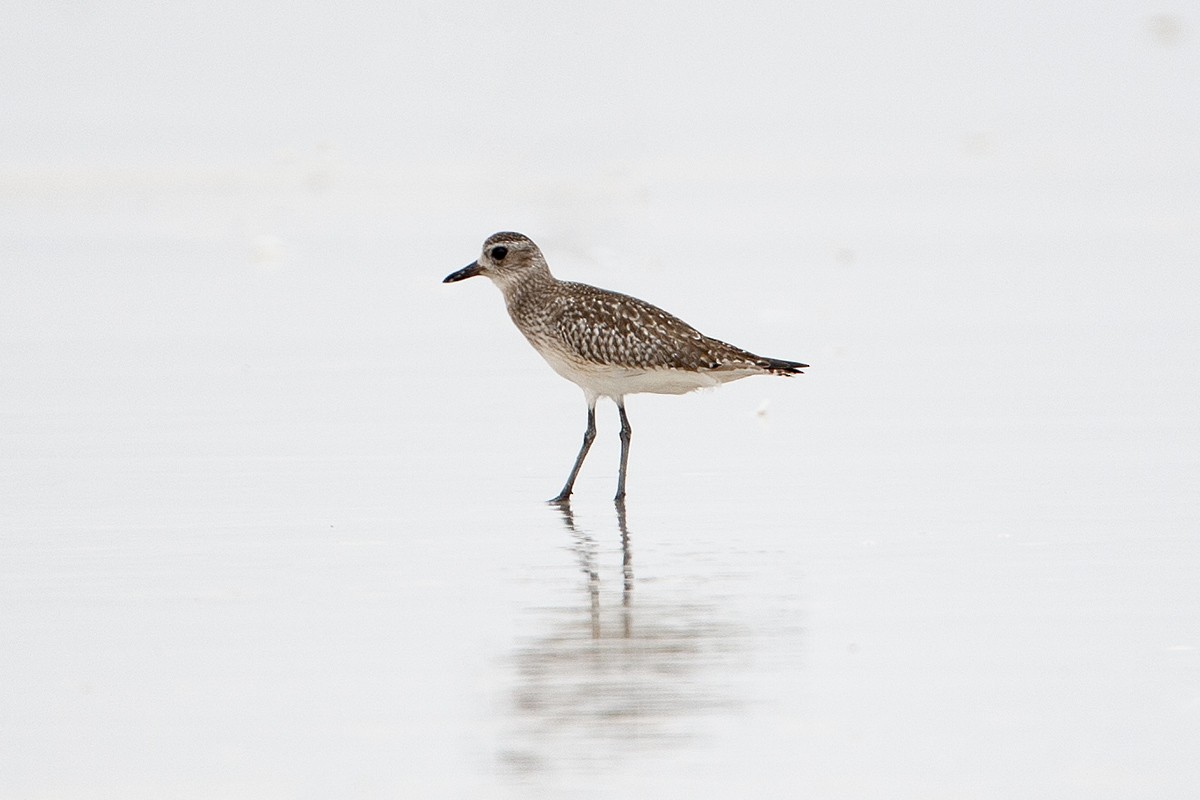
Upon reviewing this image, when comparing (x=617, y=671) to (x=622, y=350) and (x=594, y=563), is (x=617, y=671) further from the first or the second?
(x=622, y=350)

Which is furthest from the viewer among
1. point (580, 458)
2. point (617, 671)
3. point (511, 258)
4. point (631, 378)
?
point (511, 258)

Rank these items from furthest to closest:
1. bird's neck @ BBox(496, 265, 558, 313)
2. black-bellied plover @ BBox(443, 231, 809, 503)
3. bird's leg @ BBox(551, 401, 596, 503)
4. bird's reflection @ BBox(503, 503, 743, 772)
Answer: bird's neck @ BBox(496, 265, 558, 313)
black-bellied plover @ BBox(443, 231, 809, 503)
bird's leg @ BBox(551, 401, 596, 503)
bird's reflection @ BBox(503, 503, 743, 772)

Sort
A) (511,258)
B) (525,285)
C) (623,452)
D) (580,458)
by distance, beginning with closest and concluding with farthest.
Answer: (580,458) → (623,452) → (525,285) → (511,258)

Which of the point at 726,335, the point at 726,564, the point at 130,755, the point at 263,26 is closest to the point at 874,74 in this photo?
the point at 263,26

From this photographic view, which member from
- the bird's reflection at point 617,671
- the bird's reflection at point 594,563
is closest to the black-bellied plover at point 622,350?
the bird's reflection at point 594,563

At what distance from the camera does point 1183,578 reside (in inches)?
341

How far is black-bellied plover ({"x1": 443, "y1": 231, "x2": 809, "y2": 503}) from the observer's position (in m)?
11.4

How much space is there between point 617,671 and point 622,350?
4.10 m

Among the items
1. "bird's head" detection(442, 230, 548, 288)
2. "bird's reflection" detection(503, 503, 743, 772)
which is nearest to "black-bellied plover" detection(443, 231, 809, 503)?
"bird's head" detection(442, 230, 548, 288)

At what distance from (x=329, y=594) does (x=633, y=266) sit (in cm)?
1097

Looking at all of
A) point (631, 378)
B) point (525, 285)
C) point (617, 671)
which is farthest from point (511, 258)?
point (617, 671)

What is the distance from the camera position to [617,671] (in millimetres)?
7457

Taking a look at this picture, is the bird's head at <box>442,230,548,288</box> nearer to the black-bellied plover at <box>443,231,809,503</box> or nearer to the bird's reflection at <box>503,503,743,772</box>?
the black-bellied plover at <box>443,231,809,503</box>

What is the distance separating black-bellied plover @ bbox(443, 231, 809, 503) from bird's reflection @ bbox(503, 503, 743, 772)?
96.4 inches
